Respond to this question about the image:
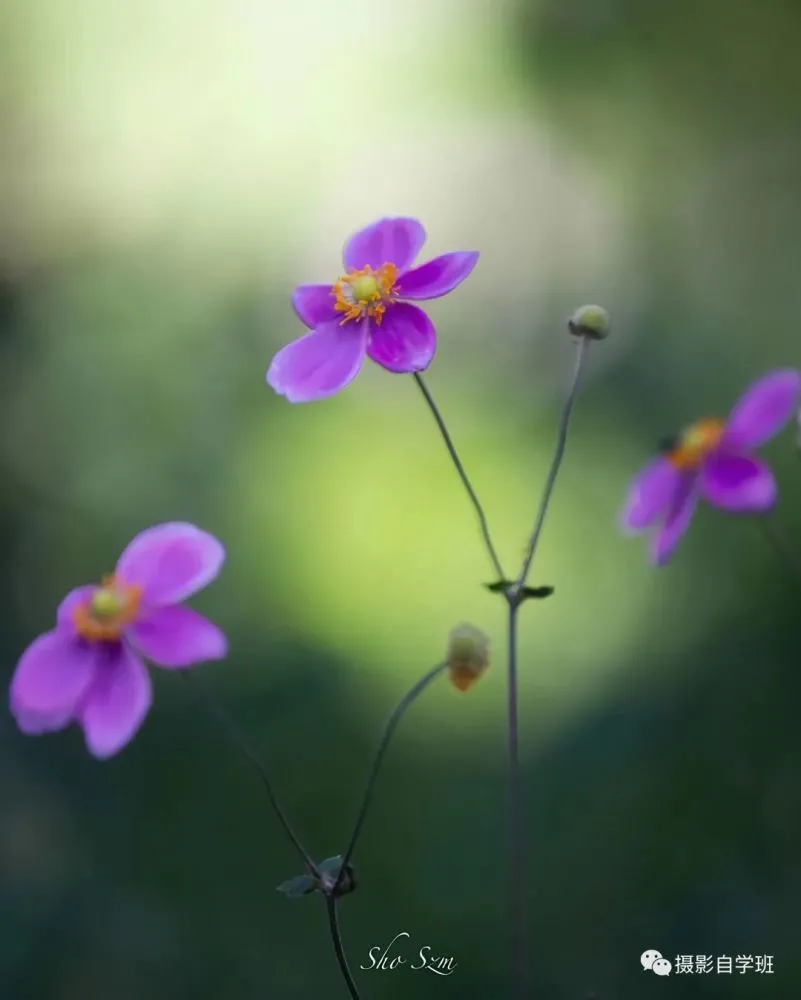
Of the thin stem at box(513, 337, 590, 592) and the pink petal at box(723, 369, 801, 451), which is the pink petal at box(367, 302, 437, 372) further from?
the pink petal at box(723, 369, 801, 451)

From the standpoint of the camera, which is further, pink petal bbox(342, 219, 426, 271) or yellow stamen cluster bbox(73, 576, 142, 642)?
→ pink petal bbox(342, 219, 426, 271)

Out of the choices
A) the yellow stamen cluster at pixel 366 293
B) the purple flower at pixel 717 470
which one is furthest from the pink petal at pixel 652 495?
the yellow stamen cluster at pixel 366 293

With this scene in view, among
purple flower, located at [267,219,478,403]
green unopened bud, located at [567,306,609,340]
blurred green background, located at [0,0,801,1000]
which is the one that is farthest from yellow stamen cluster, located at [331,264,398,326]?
blurred green background, located at [0,0,801,1000]

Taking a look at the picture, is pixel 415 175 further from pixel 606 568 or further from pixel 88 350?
pixel 606 568

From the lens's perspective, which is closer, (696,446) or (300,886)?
(300,886)

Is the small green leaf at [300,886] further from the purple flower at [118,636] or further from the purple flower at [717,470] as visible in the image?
the purple flower at [717,470]

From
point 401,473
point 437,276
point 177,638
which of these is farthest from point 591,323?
point 401,473

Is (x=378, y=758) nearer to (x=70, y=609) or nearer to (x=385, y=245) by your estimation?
(x=70, y=609)
